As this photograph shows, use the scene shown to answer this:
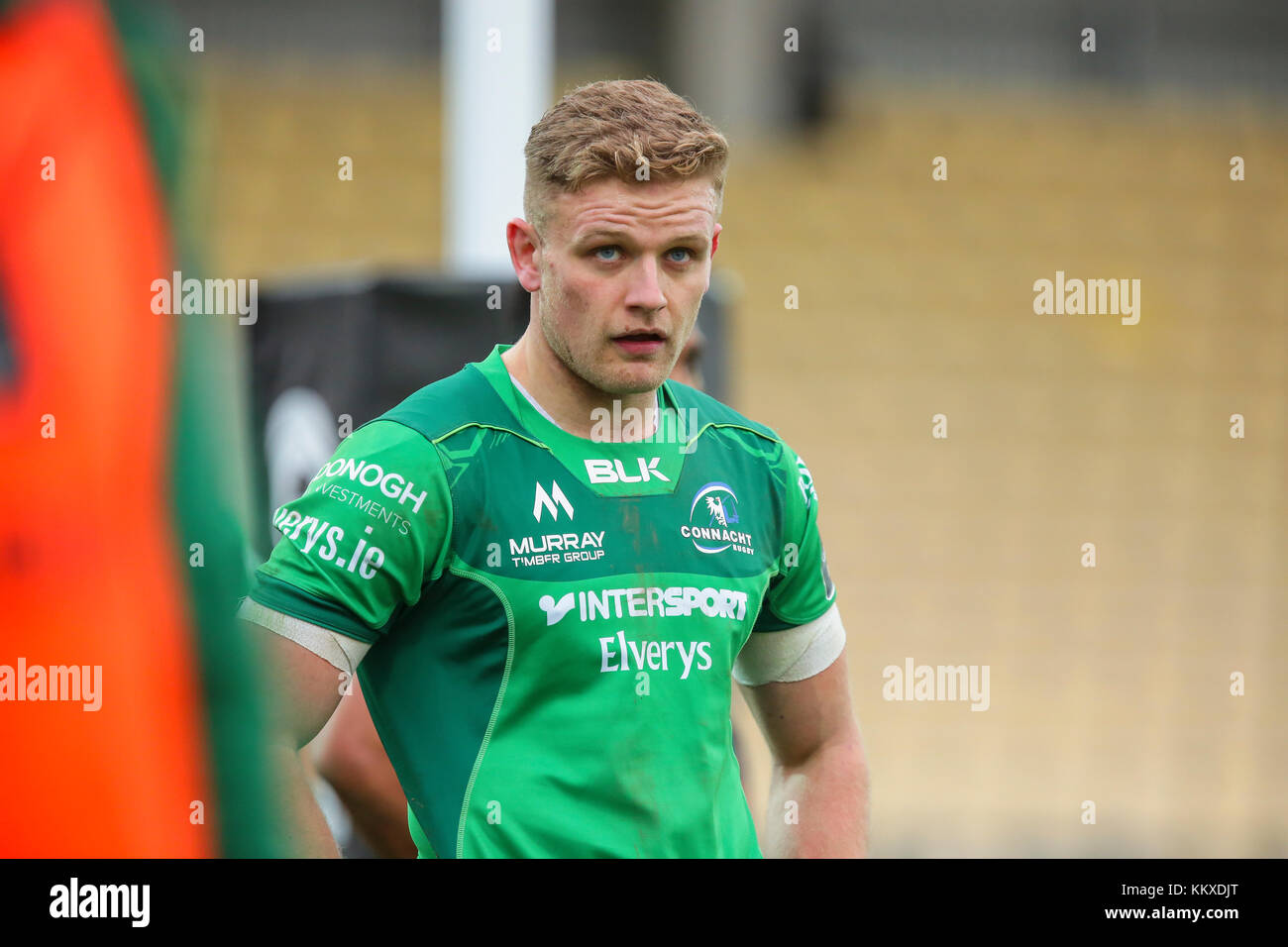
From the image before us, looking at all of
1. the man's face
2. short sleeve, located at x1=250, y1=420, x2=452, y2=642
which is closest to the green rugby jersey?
short sleeve, located at x1=250, y1=420, x2=452, y2=642

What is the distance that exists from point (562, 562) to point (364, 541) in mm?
257

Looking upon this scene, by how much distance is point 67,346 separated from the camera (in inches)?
36.0

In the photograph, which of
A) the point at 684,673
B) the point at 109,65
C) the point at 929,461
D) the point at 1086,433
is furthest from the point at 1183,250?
the point at 109,65

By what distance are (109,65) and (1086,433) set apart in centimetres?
897

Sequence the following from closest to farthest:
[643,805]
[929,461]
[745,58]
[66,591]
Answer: [66,591], [643,805], [745,58], [929,461]

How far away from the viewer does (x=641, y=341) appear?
6.90ft

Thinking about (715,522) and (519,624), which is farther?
(715,522)

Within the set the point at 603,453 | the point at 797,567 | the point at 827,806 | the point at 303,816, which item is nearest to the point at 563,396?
the point at 603,453

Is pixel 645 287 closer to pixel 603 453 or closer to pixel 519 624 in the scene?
pixel 603 453

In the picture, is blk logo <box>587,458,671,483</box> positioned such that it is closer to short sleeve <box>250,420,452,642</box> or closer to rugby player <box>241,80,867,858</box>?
rugby player <box>241,80,867,858</box>

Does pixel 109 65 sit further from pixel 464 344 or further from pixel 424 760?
pixel 464 344

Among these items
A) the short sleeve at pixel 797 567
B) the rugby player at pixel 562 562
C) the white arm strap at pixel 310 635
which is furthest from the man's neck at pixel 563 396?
the white arm strap at pixel 310 635

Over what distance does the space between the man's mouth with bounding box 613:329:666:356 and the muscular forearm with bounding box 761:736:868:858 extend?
27.6 inches

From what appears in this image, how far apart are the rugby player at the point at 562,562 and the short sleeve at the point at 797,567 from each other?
0.22 ft
